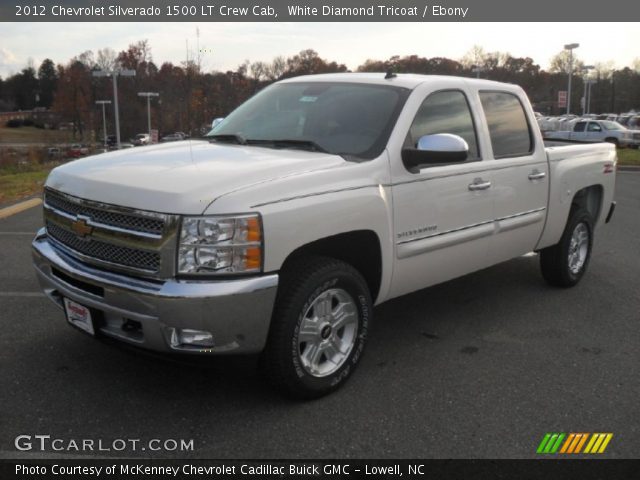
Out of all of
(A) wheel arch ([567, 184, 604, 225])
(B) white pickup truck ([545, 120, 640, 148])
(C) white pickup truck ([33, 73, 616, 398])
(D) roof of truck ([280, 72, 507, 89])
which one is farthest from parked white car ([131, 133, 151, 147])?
(C) white pickup truck ([33, 73, 616, 398])

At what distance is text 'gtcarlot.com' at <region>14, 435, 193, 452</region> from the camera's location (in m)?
3.10

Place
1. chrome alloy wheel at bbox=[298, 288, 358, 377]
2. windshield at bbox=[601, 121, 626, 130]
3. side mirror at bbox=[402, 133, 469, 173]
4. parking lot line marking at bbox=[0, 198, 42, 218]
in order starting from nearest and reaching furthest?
chrome alloy wheel at bbox=[298, 288, 358, 377] → side mirror at bbox=[402, 133, 469, 173] → parking lot line marking at bbox=[0, 198, 42, 218] → windshield at bbox=[601, 121, 626, 130]

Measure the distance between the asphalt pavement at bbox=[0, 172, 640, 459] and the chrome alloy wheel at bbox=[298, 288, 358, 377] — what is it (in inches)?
8.2

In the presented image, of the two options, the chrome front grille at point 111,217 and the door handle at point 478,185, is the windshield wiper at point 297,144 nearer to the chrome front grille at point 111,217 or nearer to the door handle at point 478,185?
the door handle at point 478,185

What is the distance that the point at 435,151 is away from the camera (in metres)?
3.92

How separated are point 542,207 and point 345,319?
248 cm

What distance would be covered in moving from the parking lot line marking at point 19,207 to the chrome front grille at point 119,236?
22.7 ft

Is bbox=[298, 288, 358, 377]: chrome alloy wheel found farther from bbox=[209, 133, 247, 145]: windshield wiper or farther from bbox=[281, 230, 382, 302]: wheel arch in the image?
bbox=[209, 133, 247, 145]: windshield wiper

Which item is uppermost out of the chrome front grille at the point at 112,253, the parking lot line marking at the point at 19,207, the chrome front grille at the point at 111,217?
the chrome front grille at the point at 111,217

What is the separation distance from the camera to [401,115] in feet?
13.7

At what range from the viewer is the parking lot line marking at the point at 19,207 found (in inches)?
388
